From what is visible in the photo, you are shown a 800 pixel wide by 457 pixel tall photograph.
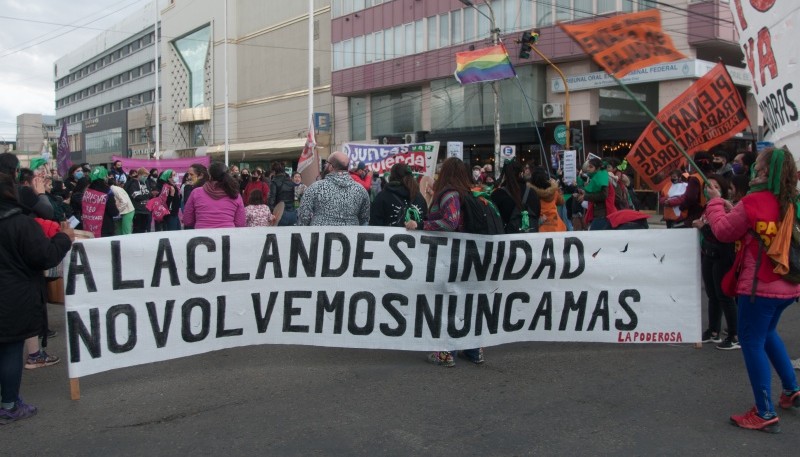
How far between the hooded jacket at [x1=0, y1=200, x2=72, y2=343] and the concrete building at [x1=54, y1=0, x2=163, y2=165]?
218 feet

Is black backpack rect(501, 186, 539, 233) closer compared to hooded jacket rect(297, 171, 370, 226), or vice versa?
hooded jacket rect(297, 171, 370, 226)

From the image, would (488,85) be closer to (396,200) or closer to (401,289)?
(396,200)

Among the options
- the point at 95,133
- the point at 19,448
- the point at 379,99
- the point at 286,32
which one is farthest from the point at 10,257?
the point at 95,133

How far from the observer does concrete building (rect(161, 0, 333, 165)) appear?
148ft

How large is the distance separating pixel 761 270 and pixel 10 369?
15.6 feet

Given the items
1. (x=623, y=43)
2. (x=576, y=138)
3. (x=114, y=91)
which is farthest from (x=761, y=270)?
(x=114, y=91)

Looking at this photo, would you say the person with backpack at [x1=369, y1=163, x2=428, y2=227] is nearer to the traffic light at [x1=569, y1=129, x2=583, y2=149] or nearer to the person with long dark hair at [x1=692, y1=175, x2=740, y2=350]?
the person with long dark hair at [x1=692, y1=175, x2=740, y2=350]

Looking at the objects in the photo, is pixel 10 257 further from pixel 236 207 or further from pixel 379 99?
pixel 379 99

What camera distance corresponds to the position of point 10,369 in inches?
173

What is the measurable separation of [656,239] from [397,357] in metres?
2.40

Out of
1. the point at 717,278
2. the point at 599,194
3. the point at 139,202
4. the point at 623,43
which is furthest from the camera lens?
the point at 139,202

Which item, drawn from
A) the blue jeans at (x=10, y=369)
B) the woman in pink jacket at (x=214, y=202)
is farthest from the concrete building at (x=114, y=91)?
the blue jeans at (x=10, y=369)

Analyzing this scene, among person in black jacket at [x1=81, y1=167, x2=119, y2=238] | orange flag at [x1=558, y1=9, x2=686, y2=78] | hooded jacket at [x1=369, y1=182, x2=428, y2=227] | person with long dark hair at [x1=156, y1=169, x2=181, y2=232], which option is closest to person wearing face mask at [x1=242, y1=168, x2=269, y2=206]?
person with long dark hair at [x1=156, y1=169, x2=181, y2=232]

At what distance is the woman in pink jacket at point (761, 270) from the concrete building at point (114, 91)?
68.1 metres
